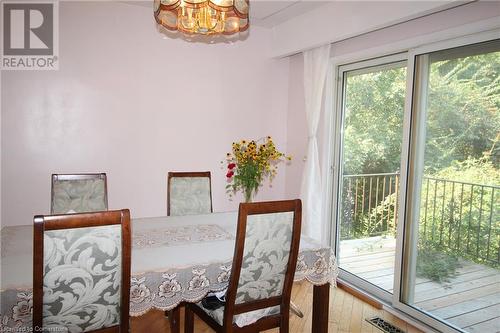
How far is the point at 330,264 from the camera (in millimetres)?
2184

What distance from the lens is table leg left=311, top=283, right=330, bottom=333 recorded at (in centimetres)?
222

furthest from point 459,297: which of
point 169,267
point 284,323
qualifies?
point 169,267

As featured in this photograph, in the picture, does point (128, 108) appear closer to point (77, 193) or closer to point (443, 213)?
point (77, 193)

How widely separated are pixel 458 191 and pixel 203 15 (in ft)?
7.15

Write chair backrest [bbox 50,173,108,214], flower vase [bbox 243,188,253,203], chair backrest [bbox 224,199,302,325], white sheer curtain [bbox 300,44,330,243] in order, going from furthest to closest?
white sheer curtain [bbox 300,44,330,243]
chair backrest [bbox 50,173,108,214]
flower vase [bbox 243,188,253,203]
chair backrest [bbox 224,199,302,325]

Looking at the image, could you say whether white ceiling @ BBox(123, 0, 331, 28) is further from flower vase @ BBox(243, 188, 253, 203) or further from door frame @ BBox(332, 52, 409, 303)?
flower vase @ BBox(243, 188, 253, 203)

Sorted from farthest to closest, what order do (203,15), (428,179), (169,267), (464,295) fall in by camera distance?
(428,179) < (464,295) < (203,15) < (169,267)

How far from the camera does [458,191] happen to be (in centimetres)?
267

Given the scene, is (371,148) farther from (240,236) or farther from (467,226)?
(240,236)

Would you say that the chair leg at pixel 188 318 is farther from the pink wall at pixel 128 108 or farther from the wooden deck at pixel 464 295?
the wooden deck at pixel 464 295

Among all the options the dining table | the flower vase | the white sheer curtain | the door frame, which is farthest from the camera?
the white sheer curtain

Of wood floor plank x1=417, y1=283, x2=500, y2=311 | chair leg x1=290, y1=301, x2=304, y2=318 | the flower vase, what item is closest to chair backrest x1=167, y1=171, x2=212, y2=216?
the flower vase

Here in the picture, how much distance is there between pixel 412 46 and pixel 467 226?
1.43 meters

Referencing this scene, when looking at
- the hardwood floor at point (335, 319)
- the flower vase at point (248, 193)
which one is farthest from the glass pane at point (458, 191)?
the flower vase at point (248, 193)
